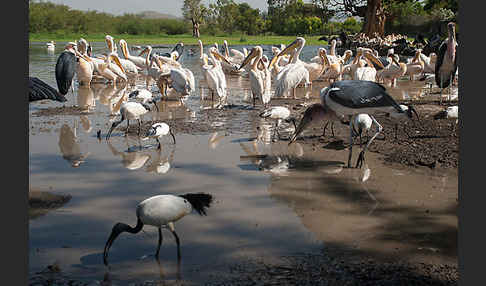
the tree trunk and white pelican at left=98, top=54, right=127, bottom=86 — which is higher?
the tree trunk

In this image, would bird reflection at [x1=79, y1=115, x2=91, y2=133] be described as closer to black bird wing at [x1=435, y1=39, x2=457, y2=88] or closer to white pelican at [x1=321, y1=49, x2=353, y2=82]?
white pelican at [x1=321, y1=49, x2=353, y2=82]

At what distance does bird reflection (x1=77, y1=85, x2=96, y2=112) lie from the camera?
1219 centimetres

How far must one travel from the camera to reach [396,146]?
811 cm

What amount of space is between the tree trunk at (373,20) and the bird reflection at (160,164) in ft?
108

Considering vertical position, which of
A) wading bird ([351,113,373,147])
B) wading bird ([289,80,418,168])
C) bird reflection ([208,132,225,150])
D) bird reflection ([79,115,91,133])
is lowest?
bird reflection ([208,132,225,150])

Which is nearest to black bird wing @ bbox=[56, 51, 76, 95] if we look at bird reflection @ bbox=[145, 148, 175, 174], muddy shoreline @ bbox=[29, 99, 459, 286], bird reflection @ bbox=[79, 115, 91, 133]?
muddy shoreline @ bbox=[29, 99, 459, 286]

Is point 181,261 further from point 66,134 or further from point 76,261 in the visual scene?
point 66,134

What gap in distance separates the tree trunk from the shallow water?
31.5 metres

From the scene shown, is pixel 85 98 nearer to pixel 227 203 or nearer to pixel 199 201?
pixel 227 203

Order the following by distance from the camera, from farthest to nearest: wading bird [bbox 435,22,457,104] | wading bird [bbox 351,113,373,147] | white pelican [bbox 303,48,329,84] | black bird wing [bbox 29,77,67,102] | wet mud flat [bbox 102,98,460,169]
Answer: white pelican [bbox 303,48,329,84]
wading bird [bbox 435,22,457,104]
wading bird [bbox 351,113,373,147]
wet mud flat [bbox 102,98,460,169]
black bird wing [bbox 29,77,67,102]

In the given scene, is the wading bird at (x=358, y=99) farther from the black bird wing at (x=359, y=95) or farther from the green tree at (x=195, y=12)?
the green tree at (x=195, y=12)

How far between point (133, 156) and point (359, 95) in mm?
3501

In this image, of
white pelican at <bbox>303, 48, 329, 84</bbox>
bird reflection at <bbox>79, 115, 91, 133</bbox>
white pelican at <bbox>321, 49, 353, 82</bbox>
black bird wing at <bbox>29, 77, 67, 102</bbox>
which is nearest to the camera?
black bird wing at <bbox>29, 77, 67, 102</bbox>

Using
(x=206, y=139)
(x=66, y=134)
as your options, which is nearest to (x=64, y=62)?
(x=66, y=134)
